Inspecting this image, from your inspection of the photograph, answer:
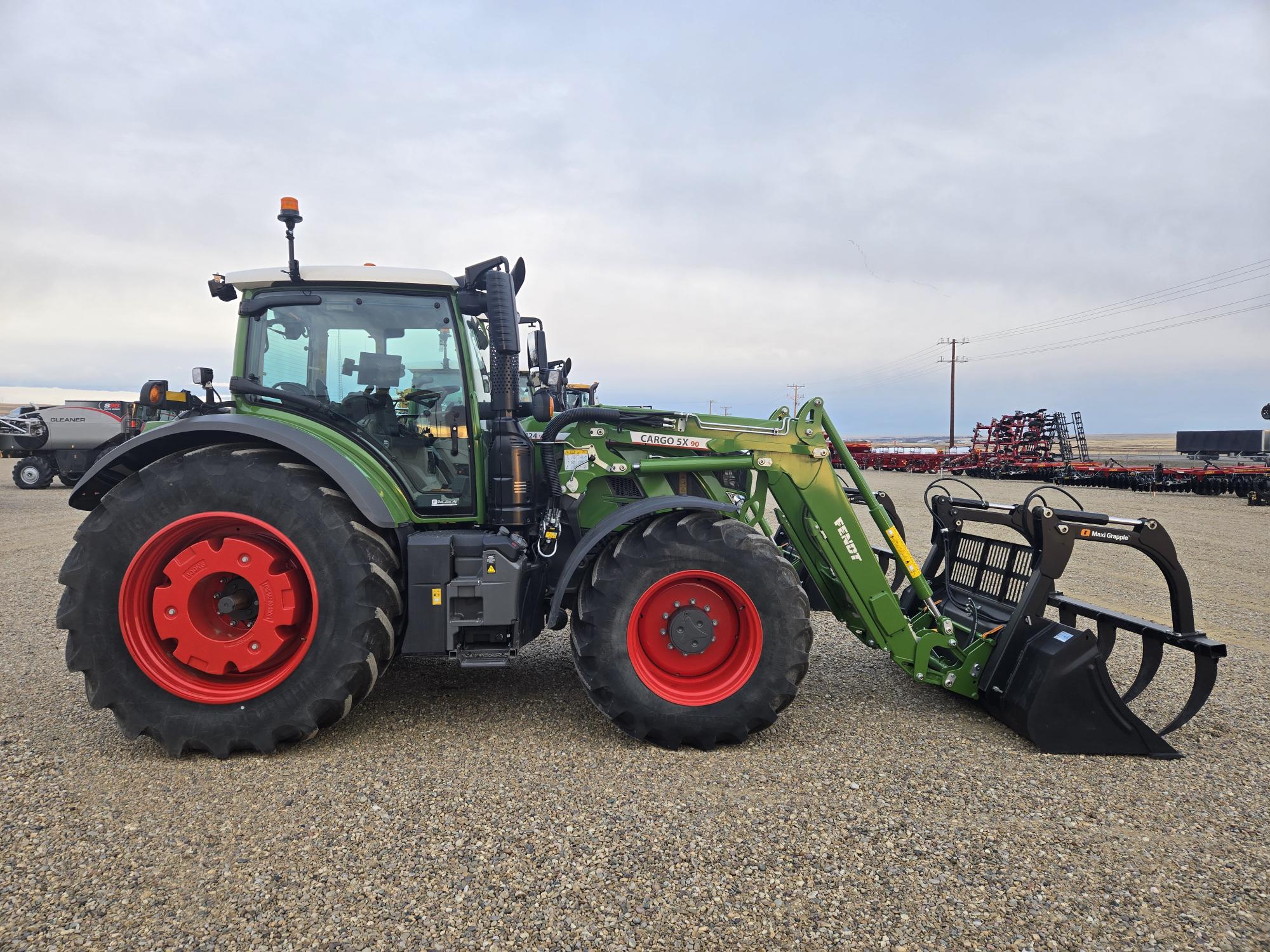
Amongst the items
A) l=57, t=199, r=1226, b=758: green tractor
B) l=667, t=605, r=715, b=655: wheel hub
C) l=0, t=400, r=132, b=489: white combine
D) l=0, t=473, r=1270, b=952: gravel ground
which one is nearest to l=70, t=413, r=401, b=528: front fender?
l=57, t=199, r=1226, b=758: green tractor

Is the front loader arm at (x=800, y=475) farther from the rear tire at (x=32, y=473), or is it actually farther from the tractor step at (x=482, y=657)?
the rear tire at (x=32, y=473)

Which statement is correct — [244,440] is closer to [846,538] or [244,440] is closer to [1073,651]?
[846,538]

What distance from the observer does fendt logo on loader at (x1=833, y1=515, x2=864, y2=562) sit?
390cm

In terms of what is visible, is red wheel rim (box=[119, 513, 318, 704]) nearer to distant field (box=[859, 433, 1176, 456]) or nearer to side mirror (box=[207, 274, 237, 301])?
side mirror (box=[207, 274, 237, 301])

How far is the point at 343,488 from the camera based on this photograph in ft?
11.0

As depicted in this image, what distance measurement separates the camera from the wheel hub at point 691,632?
11.6 feet

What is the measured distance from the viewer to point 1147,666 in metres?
3.69

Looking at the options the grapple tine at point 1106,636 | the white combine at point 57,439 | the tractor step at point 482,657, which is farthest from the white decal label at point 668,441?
the white combine at point 57,439

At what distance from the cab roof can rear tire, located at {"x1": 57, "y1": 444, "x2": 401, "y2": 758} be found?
Answer: 0.97 metres

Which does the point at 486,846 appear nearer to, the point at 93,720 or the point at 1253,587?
the point at 93,720

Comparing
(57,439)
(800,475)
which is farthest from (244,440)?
(57,439)

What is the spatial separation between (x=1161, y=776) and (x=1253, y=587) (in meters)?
6.29

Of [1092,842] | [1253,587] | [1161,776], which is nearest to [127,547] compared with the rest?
[1092,842]

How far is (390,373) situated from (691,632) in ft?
6.94
